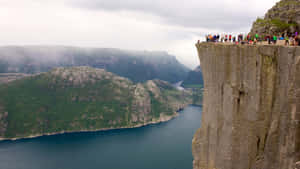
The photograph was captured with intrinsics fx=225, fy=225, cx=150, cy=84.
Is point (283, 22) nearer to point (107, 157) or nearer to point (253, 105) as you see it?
point (253, 105)

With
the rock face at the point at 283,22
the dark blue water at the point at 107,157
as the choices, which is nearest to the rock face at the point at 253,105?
the rock face at the point at 283,22

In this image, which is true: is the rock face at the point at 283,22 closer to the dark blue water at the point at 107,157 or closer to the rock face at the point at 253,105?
the rock face at the point at 253,105

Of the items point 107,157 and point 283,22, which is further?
point 107,157

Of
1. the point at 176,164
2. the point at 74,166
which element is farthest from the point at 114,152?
the point at 176,164

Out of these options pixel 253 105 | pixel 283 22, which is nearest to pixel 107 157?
pixel 283 22

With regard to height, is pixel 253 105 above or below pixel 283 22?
below

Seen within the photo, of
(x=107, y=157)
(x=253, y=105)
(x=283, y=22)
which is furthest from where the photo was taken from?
(x=107, y=157)

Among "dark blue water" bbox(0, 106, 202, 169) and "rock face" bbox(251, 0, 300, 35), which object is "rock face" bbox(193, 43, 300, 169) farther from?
"dark blue water" bbox(0, 106, 202, 169)
